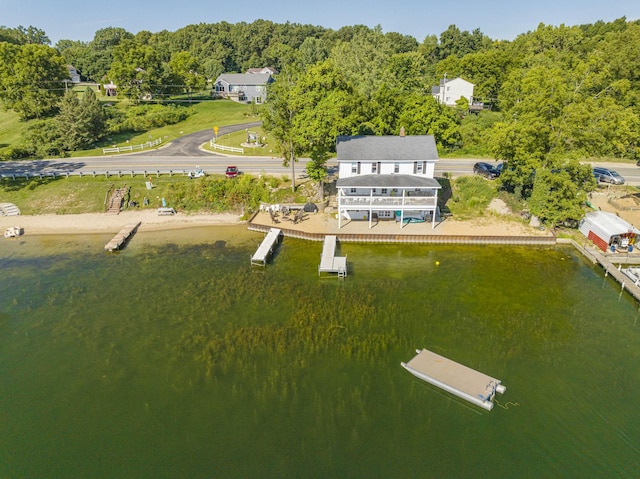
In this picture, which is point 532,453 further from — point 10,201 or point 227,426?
point 10,201

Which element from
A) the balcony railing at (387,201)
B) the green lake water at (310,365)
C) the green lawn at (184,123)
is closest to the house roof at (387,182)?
the balcony railing at (387,201)

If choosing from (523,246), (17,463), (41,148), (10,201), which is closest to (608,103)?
(523,246)

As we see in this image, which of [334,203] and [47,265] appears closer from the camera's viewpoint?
[47,265]

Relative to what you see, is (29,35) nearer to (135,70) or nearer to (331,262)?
(135,70)

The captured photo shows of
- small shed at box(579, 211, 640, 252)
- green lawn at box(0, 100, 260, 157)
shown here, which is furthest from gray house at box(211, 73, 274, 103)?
small shed at box(579, 211, 640, 252)

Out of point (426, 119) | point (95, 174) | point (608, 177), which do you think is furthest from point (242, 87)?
point (608, 177)

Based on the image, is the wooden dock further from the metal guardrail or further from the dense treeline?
the dense treeline
